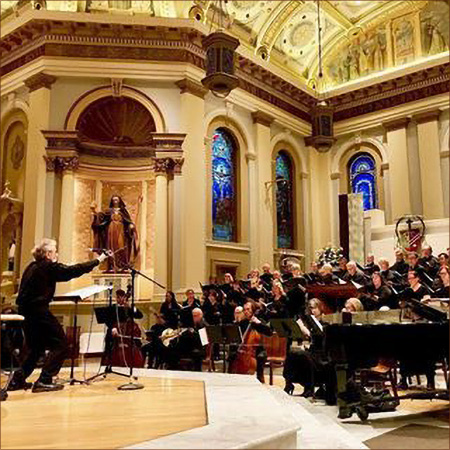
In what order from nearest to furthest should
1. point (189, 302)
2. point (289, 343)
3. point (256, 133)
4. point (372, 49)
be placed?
1. point (289, 343)
2. point (189, 302)
3. point (256, 133)
4. point (372, 49)

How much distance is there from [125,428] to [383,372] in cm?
340

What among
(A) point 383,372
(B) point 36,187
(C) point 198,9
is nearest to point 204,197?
(B) point 36,187

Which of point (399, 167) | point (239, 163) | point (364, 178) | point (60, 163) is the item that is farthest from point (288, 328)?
point (364, 178)

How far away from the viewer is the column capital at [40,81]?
12.2 metres

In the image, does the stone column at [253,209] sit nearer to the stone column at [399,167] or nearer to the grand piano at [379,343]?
the stone column at [399,167]

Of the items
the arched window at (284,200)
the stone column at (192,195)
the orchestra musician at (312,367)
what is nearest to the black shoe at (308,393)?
the orchestra musician at (312,367)

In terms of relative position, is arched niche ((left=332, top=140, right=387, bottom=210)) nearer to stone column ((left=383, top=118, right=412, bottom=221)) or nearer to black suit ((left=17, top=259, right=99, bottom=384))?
stone column ((left=383, top=118, right=412, bottom=221))

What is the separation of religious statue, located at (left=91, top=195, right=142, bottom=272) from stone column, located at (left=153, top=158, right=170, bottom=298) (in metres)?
0.66

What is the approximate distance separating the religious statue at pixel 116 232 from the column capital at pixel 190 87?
2.94m

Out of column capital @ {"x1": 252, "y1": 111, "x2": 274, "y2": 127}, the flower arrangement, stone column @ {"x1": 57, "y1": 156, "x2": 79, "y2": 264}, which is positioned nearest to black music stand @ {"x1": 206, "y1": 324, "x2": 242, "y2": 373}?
stone column @ {"x1": 57, "y1": 156, "x2": 79, "y2": 264}

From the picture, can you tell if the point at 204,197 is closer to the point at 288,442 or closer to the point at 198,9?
the point at 198,9

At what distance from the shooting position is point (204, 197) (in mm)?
12766

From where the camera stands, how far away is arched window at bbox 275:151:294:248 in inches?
631

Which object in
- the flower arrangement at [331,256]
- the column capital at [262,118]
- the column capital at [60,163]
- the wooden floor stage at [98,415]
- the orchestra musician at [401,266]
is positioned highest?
the column capital at [262,118]
